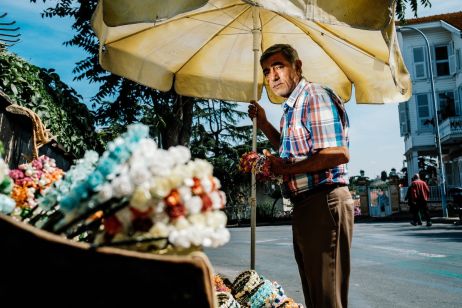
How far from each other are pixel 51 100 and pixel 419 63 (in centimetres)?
3153

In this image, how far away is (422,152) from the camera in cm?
3372

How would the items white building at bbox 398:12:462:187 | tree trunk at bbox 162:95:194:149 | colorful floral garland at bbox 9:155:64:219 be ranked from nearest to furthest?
colorful floral garland at bbox 9:155:64:219 < tree trunk at bbox 162:95:194:149 < white building at bbox 398:12:462:187

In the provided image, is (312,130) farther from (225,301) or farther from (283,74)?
(225,301)

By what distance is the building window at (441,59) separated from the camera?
31969 mm

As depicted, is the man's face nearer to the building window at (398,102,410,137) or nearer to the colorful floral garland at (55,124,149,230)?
the colorful floral garland at (55,124,149,230)

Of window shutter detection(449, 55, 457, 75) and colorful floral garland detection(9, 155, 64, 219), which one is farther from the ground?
window shutter detection(449, 55, 457, 75)

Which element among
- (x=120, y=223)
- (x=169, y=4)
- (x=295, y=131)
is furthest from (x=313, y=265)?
(x=120, y=223)

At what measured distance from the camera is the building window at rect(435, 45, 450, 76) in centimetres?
3197

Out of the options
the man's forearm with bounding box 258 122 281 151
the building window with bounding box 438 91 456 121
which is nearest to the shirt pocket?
the man's forearm with bounding box 258 122 281 151

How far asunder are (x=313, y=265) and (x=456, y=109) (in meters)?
32.2

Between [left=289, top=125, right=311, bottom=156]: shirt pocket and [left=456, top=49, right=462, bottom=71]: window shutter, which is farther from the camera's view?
[left=456, top=49, right=462, bottom=71]: window shutter

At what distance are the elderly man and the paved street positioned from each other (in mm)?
3190

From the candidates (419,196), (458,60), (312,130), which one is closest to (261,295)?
(312,130)

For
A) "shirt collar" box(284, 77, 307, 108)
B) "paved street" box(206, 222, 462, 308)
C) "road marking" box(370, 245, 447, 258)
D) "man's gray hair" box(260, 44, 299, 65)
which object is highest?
"man's gray hair" box(260, 44, 299, 65)
